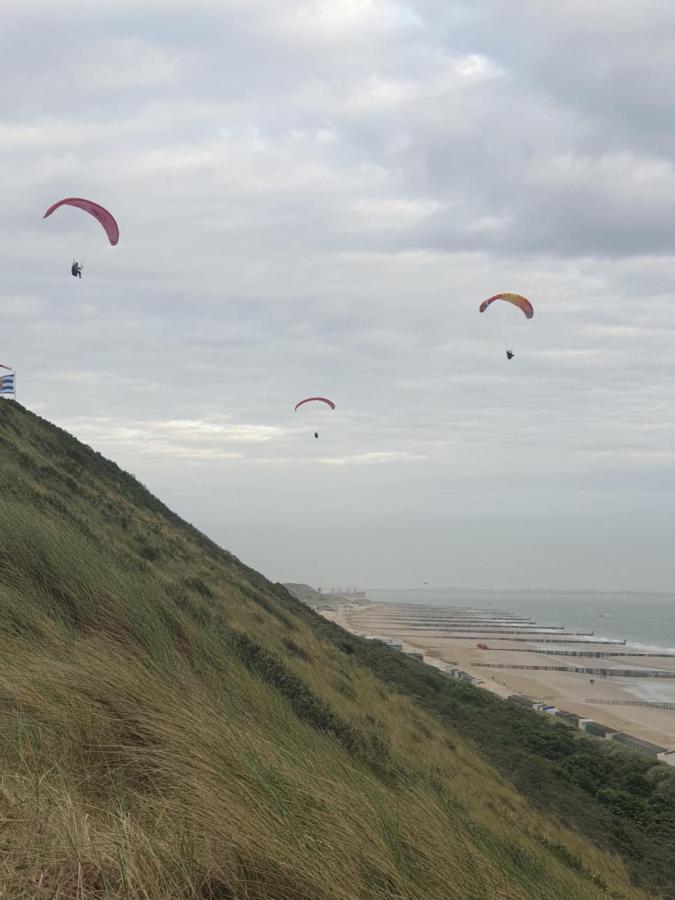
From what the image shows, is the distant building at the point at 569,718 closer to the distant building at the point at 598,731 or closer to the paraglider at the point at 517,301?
the distant building at the point at 598,731

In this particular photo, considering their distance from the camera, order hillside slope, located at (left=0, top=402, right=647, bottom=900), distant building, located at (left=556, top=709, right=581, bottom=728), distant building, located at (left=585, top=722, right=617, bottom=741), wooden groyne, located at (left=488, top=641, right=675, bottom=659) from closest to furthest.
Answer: hillside slope, located at (left=0, top=402, right=647, bottom=900) < distant building, located at (left=585, top=722, right=617, bottom=741) < distant building, located at (left=556, top=709, right=581, bottom=728) < wooden groyne, located at (left=488, top=641, right=675, bottom=659)

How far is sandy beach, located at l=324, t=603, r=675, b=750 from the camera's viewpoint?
48.9 m

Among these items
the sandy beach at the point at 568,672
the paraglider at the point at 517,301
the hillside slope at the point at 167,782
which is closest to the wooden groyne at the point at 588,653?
the sandy beach at the point at 568,672

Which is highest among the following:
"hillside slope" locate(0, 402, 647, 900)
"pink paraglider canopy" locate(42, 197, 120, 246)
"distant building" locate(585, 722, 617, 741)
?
"pink paraglider canopy" locate(42, 197, 120, 246)

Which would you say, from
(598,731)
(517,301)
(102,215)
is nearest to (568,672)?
(598,731)

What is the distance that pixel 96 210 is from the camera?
802 inches

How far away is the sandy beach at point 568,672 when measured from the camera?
48.9m

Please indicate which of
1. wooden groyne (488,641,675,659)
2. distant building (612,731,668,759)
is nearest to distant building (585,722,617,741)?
distant building (612,731,668,759)

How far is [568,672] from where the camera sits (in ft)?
244

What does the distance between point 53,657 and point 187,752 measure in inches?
64.6

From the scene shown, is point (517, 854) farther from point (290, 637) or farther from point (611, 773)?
point (611, 773)

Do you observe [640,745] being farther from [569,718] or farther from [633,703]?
[633,703]

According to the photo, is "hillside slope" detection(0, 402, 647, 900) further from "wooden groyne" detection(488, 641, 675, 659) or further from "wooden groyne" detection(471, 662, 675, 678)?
"wooden groyne" detection(488, 641, 675, 659)

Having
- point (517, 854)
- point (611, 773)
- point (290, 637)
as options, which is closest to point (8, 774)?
point (517, 854)
